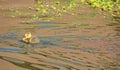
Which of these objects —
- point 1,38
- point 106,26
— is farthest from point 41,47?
point 106,26

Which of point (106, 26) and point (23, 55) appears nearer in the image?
point (23, 55)

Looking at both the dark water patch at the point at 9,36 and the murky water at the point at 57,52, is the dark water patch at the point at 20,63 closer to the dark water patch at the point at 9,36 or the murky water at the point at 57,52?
the murky water at the point at 57,52

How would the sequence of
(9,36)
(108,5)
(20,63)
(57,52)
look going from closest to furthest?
(20,63) → (57,52) → (9,36) → (108,5)

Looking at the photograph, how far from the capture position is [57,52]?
8039 mm

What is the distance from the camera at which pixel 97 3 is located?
45.2 ft

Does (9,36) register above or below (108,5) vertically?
below

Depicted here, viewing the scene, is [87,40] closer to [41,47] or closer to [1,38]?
[41,47]

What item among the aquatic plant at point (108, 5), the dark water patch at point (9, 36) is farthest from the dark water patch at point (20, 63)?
the aquatic plant at point (108, 5)

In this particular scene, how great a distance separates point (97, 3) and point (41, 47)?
239 inches

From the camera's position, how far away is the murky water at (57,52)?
715 centimetres

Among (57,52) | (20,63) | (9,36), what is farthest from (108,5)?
(20,63)

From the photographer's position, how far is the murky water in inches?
282

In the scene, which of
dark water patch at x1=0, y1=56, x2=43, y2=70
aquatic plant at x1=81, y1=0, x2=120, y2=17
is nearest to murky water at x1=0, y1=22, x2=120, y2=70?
dark water patch at x1=0, y1=56, x2=43, y2=70

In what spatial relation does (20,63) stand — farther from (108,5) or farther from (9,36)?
(108,5)
